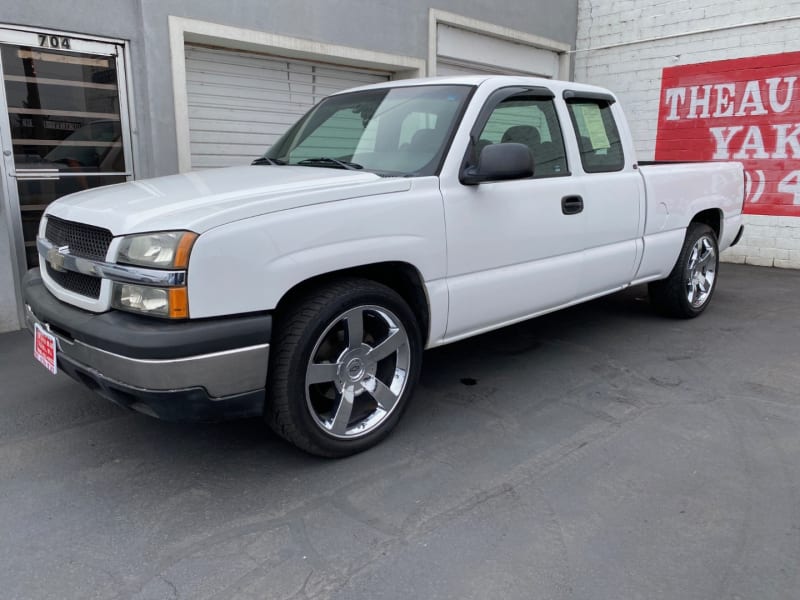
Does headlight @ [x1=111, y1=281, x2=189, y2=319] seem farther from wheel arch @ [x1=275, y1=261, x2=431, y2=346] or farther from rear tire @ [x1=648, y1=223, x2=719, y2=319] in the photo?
rear tire @ [x1=648, y1=223, x2=719, y2=319]

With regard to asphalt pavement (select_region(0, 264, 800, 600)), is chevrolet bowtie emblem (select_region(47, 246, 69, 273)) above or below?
above

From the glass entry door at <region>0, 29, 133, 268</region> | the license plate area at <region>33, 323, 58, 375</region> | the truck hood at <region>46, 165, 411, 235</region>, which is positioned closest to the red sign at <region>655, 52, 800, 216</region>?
the truck hood at <region>46, 165, 411, 235</region>

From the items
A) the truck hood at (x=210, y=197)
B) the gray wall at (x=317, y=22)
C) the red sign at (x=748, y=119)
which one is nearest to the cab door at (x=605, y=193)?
the truck hood at (x=210, y=197)

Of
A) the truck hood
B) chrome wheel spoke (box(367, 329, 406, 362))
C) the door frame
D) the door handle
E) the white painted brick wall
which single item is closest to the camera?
the truck hood

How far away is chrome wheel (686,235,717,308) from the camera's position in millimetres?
5629

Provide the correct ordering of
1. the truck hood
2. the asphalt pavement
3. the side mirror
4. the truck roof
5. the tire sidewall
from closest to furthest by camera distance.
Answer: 1. the asphalt pavement
2. the truck hood
3. the side mirror
4. the truck roof
5. the tire sidewall

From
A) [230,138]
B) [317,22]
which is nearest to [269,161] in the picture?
[230,138]

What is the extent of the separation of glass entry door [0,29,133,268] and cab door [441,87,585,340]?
391 cm

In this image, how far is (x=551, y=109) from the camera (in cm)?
423

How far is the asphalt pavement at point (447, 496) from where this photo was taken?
235cm

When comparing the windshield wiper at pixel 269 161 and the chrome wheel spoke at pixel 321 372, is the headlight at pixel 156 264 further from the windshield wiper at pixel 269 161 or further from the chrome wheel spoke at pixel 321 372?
the windshield wiper at pixel 269 161

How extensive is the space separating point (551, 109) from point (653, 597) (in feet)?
10.00

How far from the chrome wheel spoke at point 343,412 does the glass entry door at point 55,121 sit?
3.87 metres

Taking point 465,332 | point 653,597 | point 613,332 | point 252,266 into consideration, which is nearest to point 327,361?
point 252,266
